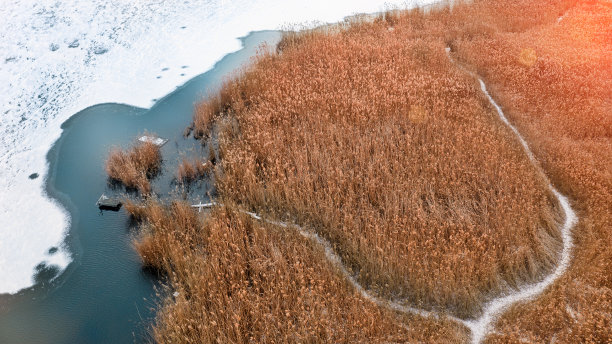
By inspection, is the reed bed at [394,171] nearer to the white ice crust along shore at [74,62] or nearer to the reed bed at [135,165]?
the reed bed at [135,165]

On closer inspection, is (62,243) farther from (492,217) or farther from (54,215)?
(492,217)

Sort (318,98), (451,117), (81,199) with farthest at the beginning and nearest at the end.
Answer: (318,98)
(451,117)
(81,199)

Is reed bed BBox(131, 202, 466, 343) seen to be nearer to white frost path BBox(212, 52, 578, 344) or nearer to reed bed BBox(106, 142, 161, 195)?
white frost path BBox(212, 52, 578, 344)

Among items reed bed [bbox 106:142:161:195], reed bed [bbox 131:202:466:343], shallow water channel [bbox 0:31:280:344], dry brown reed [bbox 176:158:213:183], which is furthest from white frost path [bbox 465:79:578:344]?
reed bed [bbox 106:142:161:195]

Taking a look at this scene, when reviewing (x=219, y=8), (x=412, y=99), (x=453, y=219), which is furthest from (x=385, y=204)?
(x=219, y=8)

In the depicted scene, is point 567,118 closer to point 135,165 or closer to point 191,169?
point 191,169

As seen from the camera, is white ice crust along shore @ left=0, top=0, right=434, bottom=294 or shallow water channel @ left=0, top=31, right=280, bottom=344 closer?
shallow water channel @ left=0, top=31, right=280, bottom=344

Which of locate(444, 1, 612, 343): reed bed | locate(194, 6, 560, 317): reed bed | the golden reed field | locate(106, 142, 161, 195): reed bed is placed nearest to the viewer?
locate(444, 1, 612, 343): reed bed
